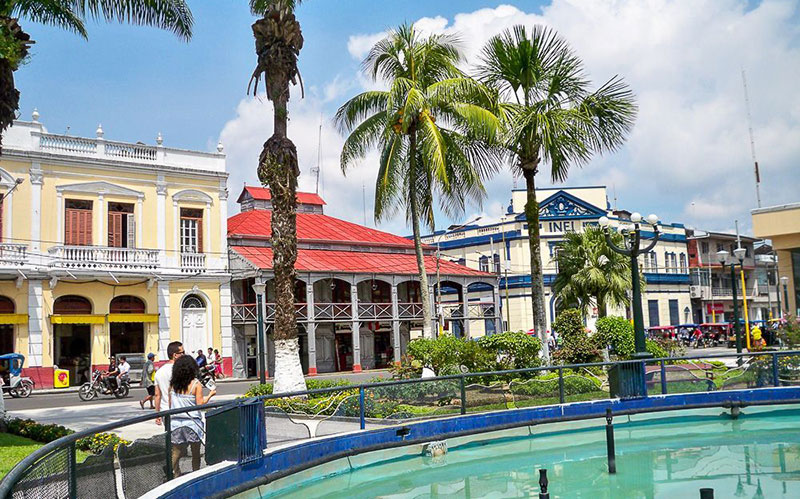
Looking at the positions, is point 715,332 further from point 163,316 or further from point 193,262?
point 163,316

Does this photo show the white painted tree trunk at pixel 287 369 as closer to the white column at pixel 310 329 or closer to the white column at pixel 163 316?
the white column at pixel 163 316

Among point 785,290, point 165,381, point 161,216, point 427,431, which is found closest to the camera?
point 165,381

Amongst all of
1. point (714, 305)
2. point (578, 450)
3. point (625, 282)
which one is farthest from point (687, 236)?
point (578, 450)

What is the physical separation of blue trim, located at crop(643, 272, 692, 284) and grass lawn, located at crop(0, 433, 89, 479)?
53.4m

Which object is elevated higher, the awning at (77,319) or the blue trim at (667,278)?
the blue trim at (667,278)

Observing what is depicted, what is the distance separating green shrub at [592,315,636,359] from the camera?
2495 cm

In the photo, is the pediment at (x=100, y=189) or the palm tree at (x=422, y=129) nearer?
the palm tree at (x=422, y=129)

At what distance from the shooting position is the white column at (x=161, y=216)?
35.8 metres

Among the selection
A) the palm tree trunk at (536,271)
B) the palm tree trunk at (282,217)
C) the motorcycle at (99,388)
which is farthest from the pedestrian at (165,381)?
the motorcycle at (99,388)

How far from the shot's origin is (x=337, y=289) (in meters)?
43.9

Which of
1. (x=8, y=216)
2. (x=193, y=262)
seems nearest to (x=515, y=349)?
(x=193, y=262)

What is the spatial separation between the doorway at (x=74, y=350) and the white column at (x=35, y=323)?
1215 mm

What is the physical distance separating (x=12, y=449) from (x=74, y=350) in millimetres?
22478

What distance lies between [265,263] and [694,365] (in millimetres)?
24121
